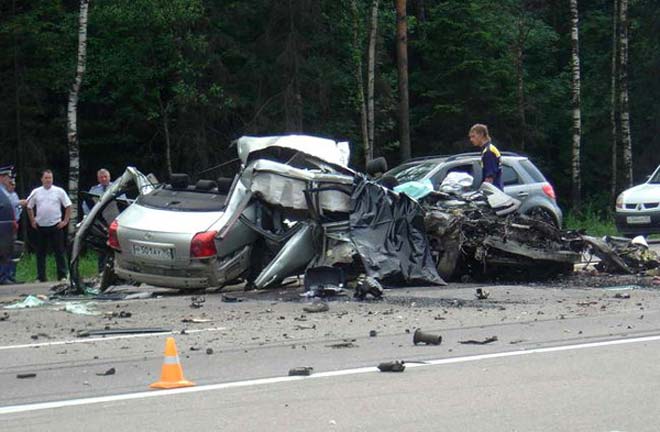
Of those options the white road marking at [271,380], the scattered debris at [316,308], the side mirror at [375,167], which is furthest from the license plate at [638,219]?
the white road marking at [271,380]

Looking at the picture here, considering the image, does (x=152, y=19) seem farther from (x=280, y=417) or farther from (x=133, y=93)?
(x=280, y=417)

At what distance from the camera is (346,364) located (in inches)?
354

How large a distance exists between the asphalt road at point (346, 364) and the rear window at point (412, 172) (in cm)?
458

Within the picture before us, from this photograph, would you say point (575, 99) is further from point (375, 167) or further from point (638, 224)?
point (375, 167)

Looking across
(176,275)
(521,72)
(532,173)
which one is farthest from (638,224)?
(521,72)

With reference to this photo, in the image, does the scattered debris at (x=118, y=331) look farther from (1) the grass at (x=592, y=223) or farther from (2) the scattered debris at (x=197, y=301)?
(1) the grass at (x=592, y=223)

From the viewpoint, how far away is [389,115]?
39.4 m

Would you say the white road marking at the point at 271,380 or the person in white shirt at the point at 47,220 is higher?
the person in white shirt at the point at 47,220

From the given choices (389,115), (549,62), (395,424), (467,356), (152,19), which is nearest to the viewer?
(395,424)

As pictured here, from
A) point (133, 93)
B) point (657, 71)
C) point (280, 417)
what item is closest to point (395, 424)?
point (280, 417)

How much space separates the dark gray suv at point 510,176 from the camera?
60.0 ft

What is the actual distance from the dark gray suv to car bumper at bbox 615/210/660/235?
5544 mm

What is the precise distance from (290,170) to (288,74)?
21.4 m

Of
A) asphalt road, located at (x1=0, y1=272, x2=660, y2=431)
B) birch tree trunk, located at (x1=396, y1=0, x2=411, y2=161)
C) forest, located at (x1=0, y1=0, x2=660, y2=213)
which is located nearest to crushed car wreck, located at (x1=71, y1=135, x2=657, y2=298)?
asphalt road, located at (x1=0, y1=272, x2=660, y2=431)
